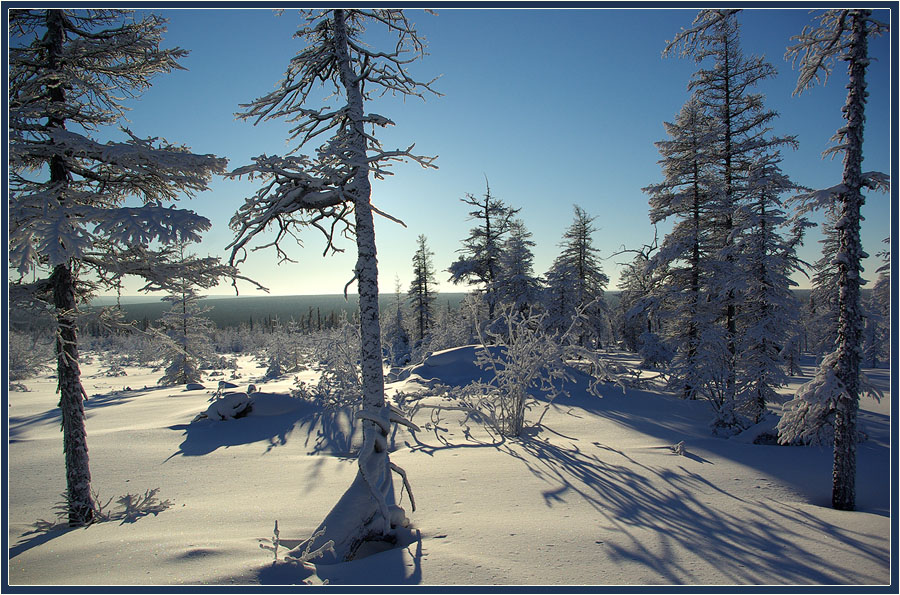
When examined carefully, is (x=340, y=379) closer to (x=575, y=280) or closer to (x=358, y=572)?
(x=358, y=572)

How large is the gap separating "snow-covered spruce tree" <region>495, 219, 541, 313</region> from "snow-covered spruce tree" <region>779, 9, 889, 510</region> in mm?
18501

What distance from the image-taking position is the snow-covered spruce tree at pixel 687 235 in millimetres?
12750

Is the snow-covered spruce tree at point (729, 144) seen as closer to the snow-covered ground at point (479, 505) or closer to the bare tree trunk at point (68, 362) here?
the snow-covered ground at point (479, 505)

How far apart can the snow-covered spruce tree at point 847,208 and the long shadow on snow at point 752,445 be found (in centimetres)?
107

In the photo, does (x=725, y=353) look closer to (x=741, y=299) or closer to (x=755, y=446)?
(x=741, y=299)

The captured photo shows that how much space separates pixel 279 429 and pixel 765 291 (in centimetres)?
1494

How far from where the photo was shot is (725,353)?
11.0 m

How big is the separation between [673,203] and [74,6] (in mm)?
15094

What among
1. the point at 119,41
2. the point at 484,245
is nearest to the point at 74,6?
the point at 119,41

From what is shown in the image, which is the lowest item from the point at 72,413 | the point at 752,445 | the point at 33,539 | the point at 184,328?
the point at 752,445

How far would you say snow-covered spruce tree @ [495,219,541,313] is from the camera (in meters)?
24.3

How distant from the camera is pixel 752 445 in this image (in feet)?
26.6

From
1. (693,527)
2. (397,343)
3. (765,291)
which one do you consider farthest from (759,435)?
(397,343)

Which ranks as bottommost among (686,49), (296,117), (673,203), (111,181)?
(111,181)
